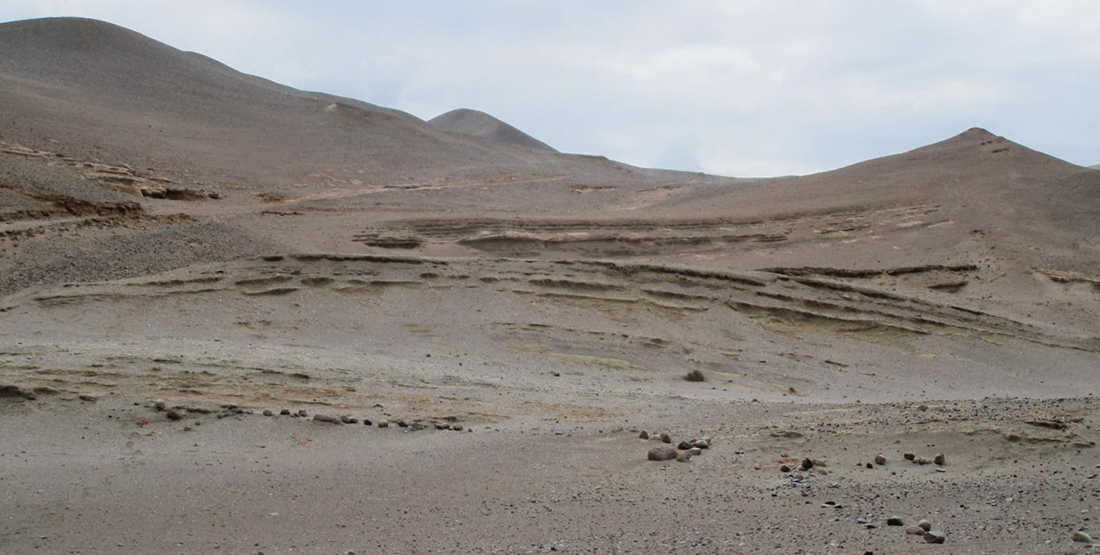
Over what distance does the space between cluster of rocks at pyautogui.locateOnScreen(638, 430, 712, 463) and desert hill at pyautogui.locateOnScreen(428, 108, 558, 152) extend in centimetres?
6939

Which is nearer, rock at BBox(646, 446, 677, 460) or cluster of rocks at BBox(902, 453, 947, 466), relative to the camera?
cluster of rocks at BBox(902, 453, 947, 466)

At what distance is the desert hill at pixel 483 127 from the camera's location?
265 feet

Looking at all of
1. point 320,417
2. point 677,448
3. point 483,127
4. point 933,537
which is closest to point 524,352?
point 320,417

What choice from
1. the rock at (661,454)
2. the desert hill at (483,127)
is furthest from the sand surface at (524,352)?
the desert hill at (483,127)

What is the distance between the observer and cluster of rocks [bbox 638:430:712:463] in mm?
7754

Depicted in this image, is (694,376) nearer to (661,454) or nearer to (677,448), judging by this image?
(677,448)

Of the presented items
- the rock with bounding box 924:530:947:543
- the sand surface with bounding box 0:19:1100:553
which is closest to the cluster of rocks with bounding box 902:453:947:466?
the sand surface with bounding box 0:19:1100:553

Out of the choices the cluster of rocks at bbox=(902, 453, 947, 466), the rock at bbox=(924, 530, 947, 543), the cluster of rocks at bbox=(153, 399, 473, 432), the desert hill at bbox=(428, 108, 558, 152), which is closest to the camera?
the rock at bbox=(924, 530, 947, 543)

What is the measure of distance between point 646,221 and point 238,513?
18910 millimetres

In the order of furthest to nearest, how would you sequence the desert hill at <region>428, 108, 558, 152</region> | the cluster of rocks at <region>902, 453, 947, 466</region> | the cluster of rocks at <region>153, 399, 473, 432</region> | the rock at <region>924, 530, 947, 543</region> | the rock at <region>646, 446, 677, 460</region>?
the desert hill at <region>428, 108, 558, 152</region>, the cluster of rocks at <region>153, 399, 473, 432</region>, the rock at <region>646, 446, 677, 460</region>, the cluster of rocks at <region>902, 453, 947, 466</region>, the rock at <region>924, 530, 947, 543</region>

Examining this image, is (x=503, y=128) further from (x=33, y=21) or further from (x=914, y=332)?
(x=914, y=332)

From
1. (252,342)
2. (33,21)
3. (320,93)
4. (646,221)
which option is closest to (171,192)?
(646,221)

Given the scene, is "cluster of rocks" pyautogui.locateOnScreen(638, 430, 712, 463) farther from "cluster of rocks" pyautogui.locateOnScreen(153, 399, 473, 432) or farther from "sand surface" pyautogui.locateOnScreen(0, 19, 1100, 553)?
"cluster of rocks" pyautogui.locateOnScreen(153, 399, 473, 432)

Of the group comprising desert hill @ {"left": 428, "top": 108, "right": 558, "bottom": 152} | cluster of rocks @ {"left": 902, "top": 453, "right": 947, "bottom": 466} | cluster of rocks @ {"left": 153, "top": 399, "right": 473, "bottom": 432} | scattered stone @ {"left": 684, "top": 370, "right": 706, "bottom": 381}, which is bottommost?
scattered stone @ {"left": 684, "top": 370, "right": 706, "bottom": 381}
